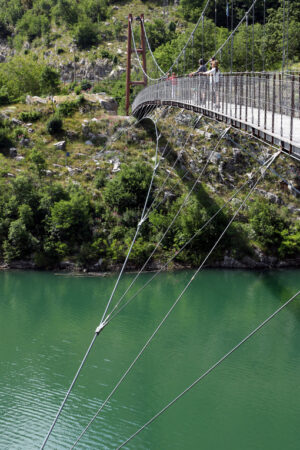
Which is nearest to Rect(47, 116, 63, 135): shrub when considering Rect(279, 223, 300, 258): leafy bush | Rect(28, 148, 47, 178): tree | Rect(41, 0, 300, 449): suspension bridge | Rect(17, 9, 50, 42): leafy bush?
Rect(28, 148, 47, 178): tree

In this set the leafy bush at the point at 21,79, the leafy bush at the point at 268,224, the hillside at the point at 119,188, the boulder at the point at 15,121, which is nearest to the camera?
the leafy bush at the point at 268,224

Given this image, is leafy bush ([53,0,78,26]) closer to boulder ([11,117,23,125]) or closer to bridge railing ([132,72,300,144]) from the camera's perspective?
boulder ([11,117,23,125])

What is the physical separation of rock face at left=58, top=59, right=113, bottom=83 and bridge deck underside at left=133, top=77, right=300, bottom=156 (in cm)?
2898

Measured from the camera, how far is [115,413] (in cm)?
1209

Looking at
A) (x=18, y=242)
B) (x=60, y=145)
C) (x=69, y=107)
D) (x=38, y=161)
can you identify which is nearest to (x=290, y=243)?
(x=18, y=242)

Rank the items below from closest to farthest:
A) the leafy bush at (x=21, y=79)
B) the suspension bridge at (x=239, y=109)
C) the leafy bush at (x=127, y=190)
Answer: the suspension bridge at (x=239, y=109) < the leafy bush at (x=127, y=190) < the leafy bush at (x=21, y=79)

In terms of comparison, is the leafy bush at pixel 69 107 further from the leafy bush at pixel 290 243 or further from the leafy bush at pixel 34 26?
the leafy bush at pixel 34 26

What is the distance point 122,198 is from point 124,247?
106 inches

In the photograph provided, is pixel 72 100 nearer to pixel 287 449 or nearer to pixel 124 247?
pixel 124 247

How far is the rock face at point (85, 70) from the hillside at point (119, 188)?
1492 centimetres

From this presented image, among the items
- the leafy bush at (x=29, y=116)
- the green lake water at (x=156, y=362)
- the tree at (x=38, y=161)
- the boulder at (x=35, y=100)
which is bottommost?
the green lake water at (x=156, y=362)

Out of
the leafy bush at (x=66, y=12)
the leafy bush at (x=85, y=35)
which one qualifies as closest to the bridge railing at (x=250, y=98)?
the leafy bush at (x=85, y=35)

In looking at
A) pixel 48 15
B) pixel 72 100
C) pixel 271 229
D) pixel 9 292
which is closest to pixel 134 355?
pixel 9 292

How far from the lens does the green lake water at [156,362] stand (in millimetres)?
11359
